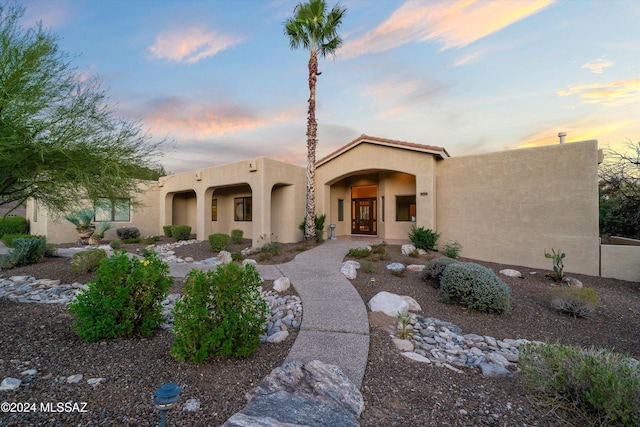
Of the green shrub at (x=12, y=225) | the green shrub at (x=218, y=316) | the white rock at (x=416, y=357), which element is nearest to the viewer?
the green shrub at (x=218, y=316)

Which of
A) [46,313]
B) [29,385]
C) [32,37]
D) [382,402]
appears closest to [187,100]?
[32,37]

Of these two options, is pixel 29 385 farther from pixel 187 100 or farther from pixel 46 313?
pixel 187 100

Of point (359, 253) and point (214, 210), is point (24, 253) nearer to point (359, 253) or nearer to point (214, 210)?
point (214, 210)

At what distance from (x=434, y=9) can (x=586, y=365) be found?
9.22 meters

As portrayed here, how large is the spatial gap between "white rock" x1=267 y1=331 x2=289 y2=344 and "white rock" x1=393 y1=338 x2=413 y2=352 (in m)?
1.64

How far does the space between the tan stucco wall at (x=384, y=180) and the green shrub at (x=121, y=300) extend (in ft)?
34.6

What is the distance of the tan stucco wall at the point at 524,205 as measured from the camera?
9.09 m

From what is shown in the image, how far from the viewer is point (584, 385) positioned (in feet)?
8.37

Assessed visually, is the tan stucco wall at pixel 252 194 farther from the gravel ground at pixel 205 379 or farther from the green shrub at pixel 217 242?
the gravel ground at pixel 205 379

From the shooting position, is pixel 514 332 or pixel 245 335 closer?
pixel 245 335

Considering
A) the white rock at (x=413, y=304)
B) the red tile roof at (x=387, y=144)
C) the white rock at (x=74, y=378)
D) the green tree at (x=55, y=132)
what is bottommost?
the white rock at (x=413, y=304)

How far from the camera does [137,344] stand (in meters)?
3.76

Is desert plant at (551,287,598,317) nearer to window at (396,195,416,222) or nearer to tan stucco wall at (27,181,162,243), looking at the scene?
window at (396,195,416,222)

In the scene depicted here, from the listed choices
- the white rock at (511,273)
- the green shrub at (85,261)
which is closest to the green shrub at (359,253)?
the white rock at (511,273)
